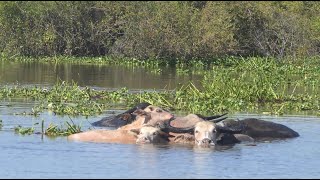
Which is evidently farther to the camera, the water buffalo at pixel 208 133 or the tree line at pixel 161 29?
the tree line at pixel 161 29

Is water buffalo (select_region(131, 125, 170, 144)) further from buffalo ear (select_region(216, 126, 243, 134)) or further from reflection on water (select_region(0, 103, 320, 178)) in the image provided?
buffalo ear (select_region(216, 126, 243, 134))

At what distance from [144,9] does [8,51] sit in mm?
5974

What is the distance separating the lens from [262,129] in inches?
637

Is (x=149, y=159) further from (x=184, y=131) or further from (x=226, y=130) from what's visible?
(x=226, y=130)

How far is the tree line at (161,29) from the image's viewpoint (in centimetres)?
3897

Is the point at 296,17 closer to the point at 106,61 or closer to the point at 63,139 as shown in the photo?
the point at 106,61

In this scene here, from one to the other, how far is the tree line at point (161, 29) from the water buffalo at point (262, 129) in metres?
22.0

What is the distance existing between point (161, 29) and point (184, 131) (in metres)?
24.6

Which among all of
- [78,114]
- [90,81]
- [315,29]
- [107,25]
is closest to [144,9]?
[107,25]

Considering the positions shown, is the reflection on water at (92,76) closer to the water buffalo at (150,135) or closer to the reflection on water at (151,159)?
the water buffalo at (150,135)

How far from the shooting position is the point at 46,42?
41094mm

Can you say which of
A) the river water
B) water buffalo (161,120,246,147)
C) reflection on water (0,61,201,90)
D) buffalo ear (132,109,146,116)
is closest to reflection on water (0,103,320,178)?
the river water

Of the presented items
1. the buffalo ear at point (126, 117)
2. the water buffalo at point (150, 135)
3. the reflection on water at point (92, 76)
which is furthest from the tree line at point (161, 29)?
the water buffalo at point (150, 135)

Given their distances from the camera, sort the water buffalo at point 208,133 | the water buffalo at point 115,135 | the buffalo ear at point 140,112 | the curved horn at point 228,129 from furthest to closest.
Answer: the buffalo ear at point 140,112 → the curved horn at point 228,129 → the water buffalo at point 115,135 → the water buffalo at point 208,133
